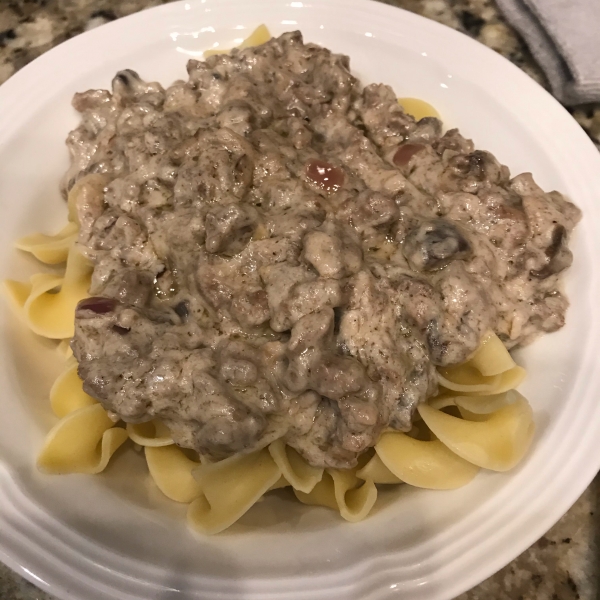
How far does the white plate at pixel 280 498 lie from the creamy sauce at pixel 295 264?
1.10 ft

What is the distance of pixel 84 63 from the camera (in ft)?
11.5

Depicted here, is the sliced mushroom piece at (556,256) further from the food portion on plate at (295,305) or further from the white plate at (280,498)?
the white plate at (280,498)

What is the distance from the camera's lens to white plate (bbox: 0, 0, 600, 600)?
2.12m

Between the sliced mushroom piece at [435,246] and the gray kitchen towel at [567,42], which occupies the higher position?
the sliced mushroom piece at [435,246]

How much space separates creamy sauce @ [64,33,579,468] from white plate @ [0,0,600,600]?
34 cm

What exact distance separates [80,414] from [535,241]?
236 centimetres

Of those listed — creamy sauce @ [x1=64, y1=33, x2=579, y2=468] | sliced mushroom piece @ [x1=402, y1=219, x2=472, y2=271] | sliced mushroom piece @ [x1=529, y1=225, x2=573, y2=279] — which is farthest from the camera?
sliced mushroom piece @ [x1=529, y1=225, x2=573, y2=279]

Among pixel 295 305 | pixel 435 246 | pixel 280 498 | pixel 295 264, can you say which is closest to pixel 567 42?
pixel 435 246

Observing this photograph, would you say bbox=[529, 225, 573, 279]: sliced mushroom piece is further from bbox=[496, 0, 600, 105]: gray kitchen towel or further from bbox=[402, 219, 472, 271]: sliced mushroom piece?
bbox=[496, 0, 600, 105]: gray kitchen towel

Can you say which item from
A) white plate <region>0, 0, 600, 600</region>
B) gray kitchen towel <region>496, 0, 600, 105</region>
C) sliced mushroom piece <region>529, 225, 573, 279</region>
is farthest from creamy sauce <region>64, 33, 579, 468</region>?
gray kitchen towel <region>496, 0, 600, 105</region>

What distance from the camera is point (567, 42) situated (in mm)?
3641

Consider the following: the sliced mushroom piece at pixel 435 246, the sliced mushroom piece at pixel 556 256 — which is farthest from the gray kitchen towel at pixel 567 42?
the sliced mushroom piece at pixel 435 246

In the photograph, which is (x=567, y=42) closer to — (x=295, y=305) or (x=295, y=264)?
(x=295, y=264)

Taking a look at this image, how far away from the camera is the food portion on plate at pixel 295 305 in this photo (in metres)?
2.39
